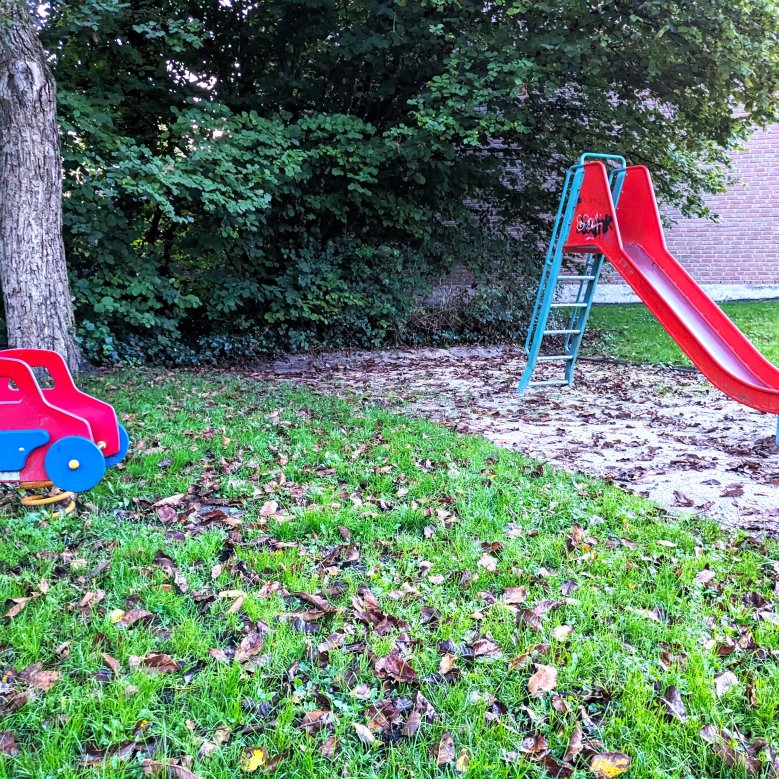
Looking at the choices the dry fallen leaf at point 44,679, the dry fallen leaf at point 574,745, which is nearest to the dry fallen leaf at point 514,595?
the dry fallen leaf at point 574,745

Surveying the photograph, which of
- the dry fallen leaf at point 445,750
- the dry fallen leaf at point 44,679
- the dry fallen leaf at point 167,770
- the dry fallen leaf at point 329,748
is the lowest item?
the dry fallen leaf at point 44,679

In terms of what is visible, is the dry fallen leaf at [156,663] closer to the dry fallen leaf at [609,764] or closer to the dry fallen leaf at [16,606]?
the dry fallen leaf at [16,606]

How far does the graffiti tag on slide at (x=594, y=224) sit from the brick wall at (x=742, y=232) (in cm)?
851

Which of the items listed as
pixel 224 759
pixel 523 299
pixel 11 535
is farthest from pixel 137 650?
pixel 523 299

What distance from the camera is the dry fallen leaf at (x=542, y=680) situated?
2.11 m

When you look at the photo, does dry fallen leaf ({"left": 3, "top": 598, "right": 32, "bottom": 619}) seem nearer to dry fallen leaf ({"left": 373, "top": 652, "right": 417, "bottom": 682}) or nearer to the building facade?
dry fallen leaf ({"left": 373, "top": 652, "right": 417, "bottom": 682})

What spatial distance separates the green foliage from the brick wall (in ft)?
13.2

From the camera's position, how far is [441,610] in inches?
101

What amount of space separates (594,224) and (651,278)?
88 cm

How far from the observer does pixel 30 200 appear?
20.9ft

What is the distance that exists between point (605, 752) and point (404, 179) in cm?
961

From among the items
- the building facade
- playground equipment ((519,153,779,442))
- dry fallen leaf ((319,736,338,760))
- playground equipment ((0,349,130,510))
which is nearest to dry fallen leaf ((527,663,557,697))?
dry fallen leaf ((319,736,338,760))

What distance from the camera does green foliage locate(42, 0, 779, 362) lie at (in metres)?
7.98

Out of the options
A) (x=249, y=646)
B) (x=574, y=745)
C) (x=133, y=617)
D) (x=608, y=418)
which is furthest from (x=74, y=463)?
(x=608, y=418)
